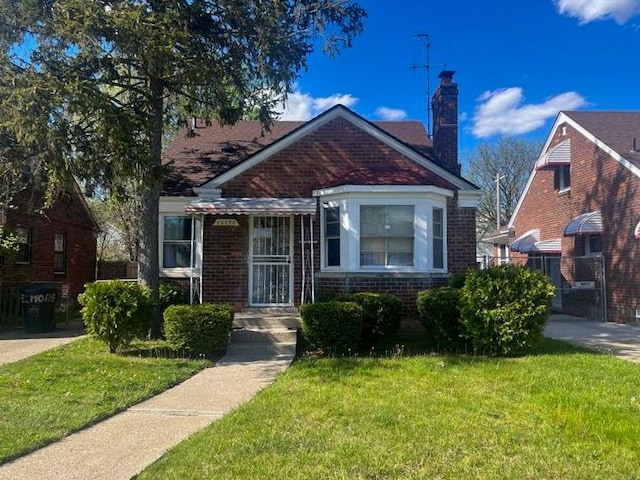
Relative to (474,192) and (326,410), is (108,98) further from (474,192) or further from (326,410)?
(474,192)

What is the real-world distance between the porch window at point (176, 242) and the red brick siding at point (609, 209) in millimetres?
11379

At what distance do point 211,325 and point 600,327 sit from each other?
989 cm

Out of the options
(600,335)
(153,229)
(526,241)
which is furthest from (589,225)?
(153,229)

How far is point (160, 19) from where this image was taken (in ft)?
28.9

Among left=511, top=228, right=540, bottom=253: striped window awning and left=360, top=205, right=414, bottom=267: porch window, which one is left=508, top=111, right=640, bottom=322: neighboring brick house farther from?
left=360, top=205, right=414, bottom=267: porch window

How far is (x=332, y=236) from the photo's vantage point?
1165cm

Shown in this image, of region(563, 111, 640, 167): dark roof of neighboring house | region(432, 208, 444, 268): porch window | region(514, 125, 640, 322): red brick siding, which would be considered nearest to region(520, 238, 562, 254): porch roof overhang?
region(514, 125, 640, 322): red brick siding

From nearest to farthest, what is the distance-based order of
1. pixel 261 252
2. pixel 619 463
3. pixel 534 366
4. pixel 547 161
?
pixel 619 463, pixel 534 366, pixel 261 252, pixel 547 161

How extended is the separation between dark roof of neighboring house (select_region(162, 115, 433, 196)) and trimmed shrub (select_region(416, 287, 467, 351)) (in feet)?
14.7

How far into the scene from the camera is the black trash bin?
12.4m

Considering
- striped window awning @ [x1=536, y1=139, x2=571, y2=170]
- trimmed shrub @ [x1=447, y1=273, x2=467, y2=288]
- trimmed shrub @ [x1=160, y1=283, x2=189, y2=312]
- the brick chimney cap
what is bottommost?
trimmed shrub @ [x1=160, y1=283, x2=189, y2=312]

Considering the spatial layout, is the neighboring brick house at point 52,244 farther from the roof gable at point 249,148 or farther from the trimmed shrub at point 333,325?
the trimmed shrub at point 333,325

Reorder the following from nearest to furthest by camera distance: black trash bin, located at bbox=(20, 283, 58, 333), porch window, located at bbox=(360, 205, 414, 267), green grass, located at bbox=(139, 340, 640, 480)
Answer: green grass, located at bbox=(139, 340, 640, 480), porch window, located at bbox=(360, 205, 414, 267), black trash bin, located at bbox=(20, 283, 58, 333)

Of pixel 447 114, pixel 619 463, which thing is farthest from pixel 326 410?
pixel 447 114
